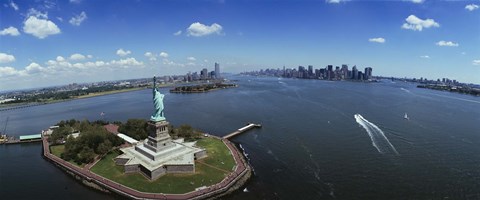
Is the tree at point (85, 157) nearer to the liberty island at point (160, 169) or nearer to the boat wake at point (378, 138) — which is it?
the liberty island at point (160, 169)

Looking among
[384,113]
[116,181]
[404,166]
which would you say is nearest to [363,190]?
[404,166]

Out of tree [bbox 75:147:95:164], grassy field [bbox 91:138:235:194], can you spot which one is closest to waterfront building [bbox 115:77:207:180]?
grassy field [bbox 91:138:235:194]

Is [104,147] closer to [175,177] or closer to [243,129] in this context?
[175,177]

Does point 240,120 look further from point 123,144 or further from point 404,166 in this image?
point 404,166

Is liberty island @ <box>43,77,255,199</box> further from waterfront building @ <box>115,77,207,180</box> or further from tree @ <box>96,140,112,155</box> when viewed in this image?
tree @ <box>96,140,112,155</box>

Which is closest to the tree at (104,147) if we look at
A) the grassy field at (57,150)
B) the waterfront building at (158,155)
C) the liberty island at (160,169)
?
the liberty island at (160,169)

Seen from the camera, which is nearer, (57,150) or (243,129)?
(57,150)

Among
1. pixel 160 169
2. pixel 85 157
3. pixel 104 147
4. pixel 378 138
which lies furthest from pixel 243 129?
pixel 85 157
